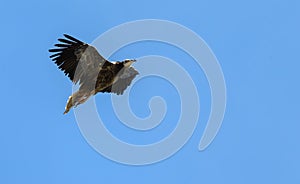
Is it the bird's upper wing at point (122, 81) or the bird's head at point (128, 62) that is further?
the bird's upper wing at point (122, 81)

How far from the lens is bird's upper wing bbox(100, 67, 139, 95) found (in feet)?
148

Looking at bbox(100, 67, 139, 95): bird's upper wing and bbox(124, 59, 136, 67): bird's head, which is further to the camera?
bbox(100, 67, 139, 95): bird's upper wing

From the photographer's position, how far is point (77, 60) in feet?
145

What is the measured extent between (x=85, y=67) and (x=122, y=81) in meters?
1.64

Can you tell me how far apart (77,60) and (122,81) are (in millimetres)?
1946

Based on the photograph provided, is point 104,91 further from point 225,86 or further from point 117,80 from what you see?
point 225,86

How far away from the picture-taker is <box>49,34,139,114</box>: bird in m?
43.8

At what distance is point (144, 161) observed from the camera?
44.7 metres

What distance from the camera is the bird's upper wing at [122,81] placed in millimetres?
45156

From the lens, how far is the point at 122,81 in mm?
45500

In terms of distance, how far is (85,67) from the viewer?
44281 mm

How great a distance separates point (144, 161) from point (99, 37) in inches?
149

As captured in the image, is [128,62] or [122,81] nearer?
[128,62]

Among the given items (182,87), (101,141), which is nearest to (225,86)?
(182,87)
